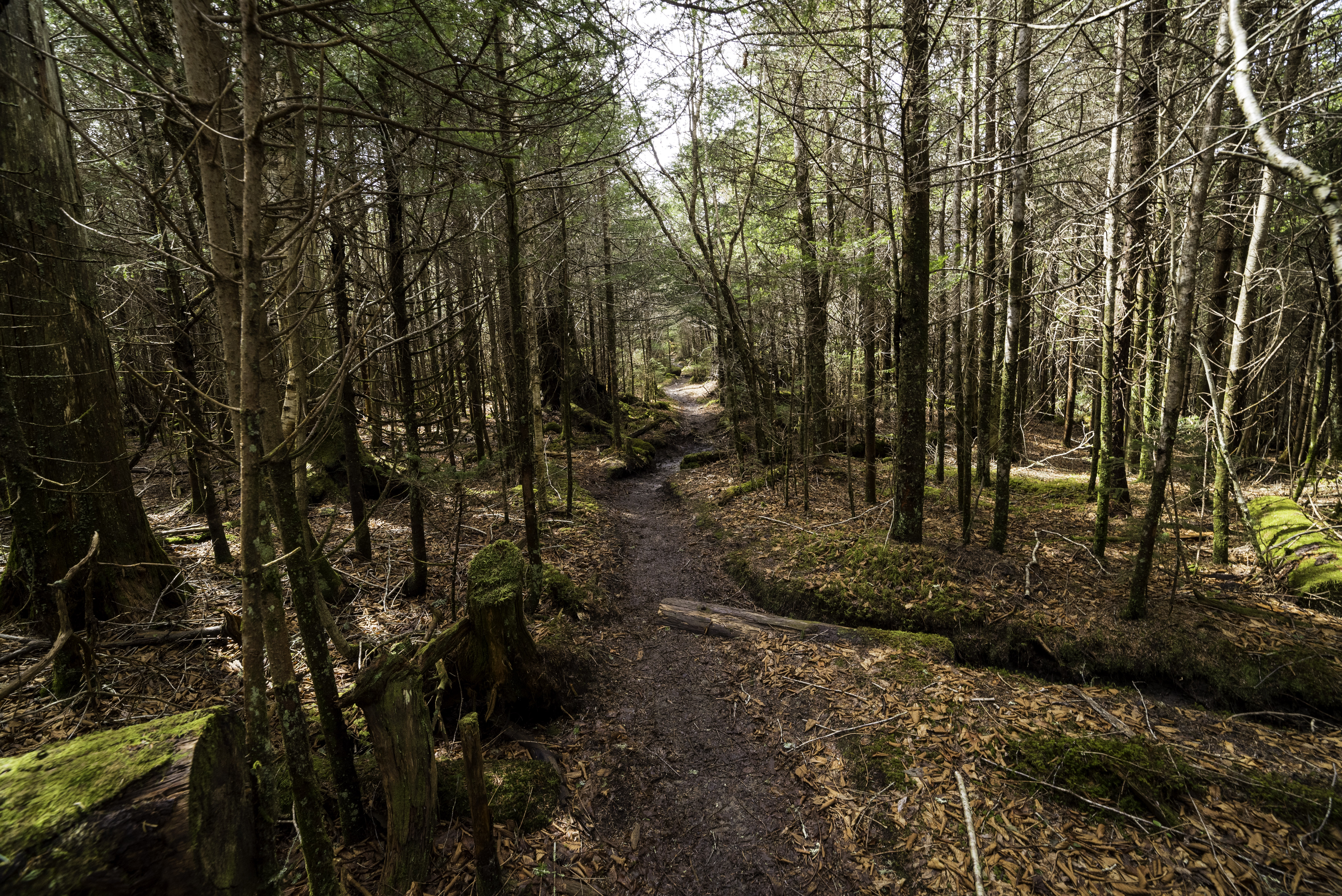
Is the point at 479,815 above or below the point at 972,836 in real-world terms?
above

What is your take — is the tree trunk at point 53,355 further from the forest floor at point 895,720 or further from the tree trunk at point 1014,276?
the tree trunk at point 1014,276

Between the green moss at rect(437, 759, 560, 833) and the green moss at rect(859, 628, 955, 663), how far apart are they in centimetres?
400

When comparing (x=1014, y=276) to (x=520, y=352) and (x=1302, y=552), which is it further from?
(x=520, y=352)

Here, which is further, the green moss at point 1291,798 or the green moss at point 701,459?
the green moss at point 701,459

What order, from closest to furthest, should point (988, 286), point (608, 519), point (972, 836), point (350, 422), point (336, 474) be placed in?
point (972, 836)
point (350, 422)
point (988, 286)
point (336, 474)
point (608, 519)

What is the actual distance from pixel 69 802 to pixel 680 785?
161 inches

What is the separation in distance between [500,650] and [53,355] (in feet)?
15.3

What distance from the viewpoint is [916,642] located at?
246 inches

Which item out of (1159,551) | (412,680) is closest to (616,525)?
(412,680)

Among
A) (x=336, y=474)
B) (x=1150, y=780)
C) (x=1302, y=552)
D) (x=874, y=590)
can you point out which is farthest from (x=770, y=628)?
(x=336, y=474)

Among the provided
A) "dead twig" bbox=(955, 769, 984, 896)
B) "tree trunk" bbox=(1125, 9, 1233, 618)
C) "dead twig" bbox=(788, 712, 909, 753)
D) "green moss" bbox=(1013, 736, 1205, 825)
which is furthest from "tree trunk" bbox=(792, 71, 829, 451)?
"dead twig" bbox=(955, 769, 984, 896)

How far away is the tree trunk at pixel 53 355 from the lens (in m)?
4.31

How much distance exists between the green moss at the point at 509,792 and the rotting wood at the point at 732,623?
2.99 meters

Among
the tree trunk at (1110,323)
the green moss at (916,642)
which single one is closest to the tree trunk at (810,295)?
the tree trunk at (1110,323)
